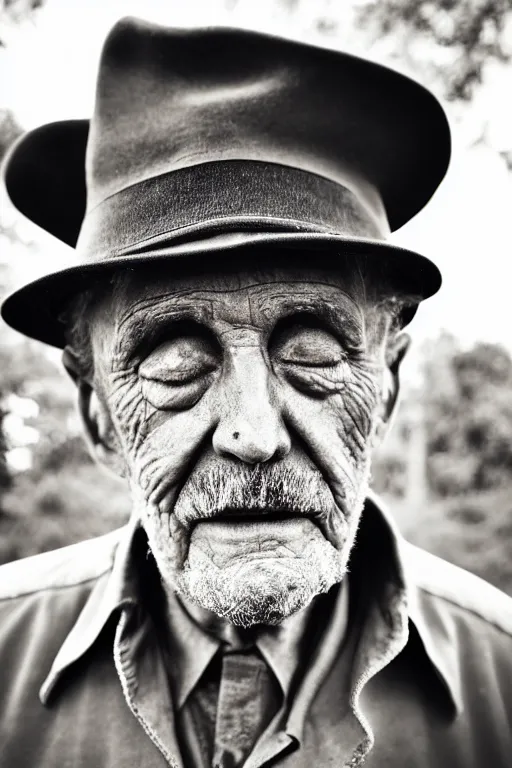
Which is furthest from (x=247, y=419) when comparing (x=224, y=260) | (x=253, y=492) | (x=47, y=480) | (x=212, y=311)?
(x=47, y=480)

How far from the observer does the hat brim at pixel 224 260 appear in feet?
5.72

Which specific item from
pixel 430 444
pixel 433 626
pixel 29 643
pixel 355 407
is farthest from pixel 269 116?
pixel 430 444

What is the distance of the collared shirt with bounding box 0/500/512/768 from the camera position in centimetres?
188

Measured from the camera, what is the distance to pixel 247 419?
172 centimetres

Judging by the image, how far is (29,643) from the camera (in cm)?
222

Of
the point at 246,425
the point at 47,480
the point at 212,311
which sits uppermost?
the point at 212,311

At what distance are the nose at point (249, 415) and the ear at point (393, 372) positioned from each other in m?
0.58

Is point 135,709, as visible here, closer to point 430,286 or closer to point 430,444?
point 430,286

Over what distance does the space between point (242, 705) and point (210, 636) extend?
220 millimetres

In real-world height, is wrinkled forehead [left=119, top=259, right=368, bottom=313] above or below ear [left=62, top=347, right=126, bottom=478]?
above

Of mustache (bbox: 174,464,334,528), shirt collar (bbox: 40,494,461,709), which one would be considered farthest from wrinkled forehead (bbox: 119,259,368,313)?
shirt collar (bbox: 40,494,461,709)

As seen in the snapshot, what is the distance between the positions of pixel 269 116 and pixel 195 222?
0.39 m

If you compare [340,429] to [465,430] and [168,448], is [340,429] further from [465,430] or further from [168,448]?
[465,430]

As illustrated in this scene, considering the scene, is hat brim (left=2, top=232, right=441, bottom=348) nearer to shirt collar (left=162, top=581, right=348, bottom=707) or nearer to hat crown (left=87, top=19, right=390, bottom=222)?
hat crown (left=87, top=19, right=390, bottom=222)
